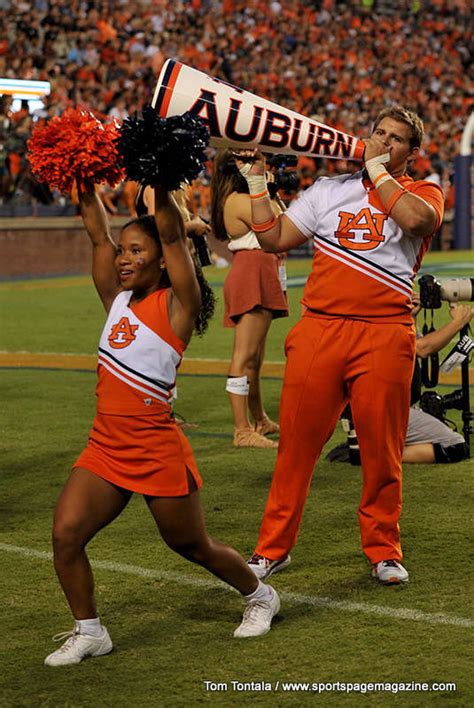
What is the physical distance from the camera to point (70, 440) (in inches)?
297

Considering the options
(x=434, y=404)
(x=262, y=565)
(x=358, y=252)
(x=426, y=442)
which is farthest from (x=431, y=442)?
(x=358, y=252)

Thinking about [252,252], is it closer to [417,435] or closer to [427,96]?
[417,435]

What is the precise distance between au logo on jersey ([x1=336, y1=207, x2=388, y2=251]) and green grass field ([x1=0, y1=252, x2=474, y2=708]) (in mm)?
1246

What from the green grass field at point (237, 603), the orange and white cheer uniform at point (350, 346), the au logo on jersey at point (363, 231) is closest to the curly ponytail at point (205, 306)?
the orange and white cheer uniform at point (350, 346)

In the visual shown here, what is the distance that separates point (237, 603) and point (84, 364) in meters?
6.73

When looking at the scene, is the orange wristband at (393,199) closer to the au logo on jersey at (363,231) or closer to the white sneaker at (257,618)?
the au logo on jersey at (363,231)

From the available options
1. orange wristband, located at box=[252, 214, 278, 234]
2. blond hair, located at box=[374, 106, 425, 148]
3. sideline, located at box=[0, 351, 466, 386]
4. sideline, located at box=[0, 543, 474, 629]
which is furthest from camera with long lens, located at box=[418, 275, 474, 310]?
sideline, located at box=[0, 351, 466, 386]

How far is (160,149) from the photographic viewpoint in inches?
137

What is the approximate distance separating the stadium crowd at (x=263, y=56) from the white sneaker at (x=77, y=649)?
13.8 meters

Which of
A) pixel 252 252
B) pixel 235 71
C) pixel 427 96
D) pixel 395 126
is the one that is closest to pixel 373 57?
pixel 427 96

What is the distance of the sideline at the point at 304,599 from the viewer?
409 centimetres

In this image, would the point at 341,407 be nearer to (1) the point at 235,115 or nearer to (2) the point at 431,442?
(1) the point at 235,115

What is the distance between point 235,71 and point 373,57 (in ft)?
21.9

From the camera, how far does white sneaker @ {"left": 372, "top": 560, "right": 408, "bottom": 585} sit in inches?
177
